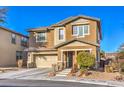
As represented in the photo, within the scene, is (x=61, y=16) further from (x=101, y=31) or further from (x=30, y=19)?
(x=101, y=31)

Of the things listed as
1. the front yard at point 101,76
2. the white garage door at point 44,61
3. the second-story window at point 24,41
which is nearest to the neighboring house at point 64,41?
the white garage door at point 44,61

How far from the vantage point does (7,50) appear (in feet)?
117

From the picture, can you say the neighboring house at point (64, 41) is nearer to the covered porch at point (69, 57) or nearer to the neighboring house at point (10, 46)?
the covered porch at point (69, 57)

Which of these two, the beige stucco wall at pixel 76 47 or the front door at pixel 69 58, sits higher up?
the beige stucco wall at pixel 76 47

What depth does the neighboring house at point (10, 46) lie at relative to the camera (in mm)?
34719

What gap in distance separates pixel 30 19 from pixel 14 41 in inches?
231

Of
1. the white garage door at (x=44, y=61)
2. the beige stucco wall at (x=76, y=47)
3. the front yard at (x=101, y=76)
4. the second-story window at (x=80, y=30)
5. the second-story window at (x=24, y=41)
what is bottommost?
the front yard at (x=101, y=76)

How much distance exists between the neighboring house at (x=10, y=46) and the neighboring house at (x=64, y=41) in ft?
12.1

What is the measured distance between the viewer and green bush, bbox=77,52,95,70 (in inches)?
995

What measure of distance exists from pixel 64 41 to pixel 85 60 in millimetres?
6354

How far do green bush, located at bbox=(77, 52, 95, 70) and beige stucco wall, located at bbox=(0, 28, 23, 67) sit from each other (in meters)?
13.3

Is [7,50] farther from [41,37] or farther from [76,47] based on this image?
[76,47]

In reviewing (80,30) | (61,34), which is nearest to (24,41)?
(61,34)
